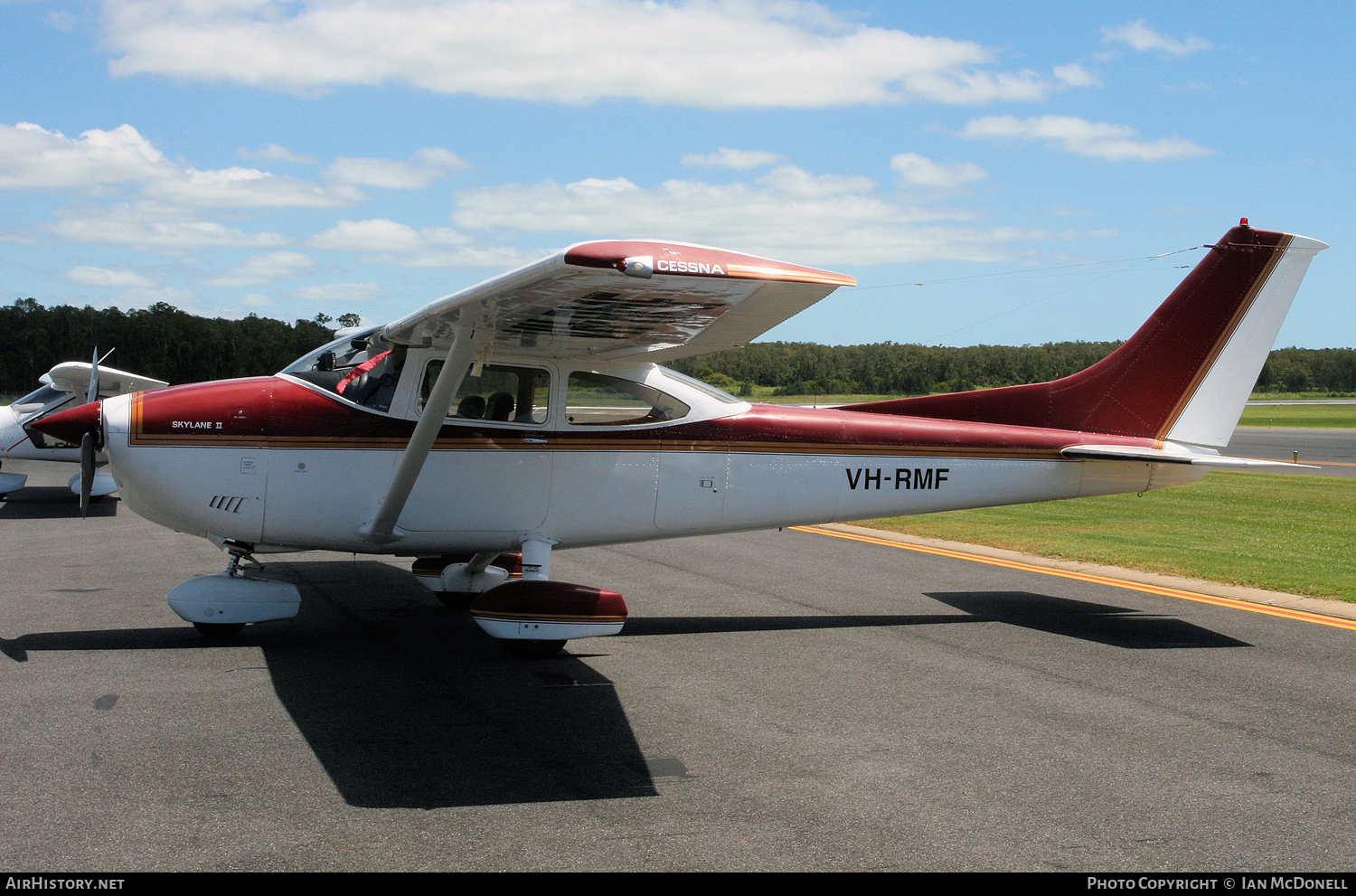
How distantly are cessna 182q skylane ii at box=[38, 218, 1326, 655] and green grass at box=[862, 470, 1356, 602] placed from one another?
227 centimetres

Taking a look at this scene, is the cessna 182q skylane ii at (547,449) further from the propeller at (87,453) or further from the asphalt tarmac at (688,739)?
the asphalt tarmac at (688,739)

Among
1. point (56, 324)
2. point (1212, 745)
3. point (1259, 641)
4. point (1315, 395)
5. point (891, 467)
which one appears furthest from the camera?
point (1315, 395)

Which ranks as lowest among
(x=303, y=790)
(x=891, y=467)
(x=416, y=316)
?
(x=303, y=790)

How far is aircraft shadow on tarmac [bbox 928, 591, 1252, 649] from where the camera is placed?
24.3 ft

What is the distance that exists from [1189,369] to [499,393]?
6180 millimetres

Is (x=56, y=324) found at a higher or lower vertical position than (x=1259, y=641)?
higher

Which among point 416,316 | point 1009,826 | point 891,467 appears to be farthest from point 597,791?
point 891,467

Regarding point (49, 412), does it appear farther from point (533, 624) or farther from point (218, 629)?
point (533, 624)

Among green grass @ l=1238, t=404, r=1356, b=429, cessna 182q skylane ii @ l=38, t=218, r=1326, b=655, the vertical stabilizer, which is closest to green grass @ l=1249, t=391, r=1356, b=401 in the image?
green grass @ l=1238, t=404, r=1356, b=429

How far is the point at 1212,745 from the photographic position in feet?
16.6

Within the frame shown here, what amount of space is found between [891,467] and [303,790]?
522 centimetres

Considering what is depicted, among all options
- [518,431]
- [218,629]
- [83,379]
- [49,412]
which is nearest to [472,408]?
[518,431]

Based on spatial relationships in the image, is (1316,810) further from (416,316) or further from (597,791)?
(416,316)
